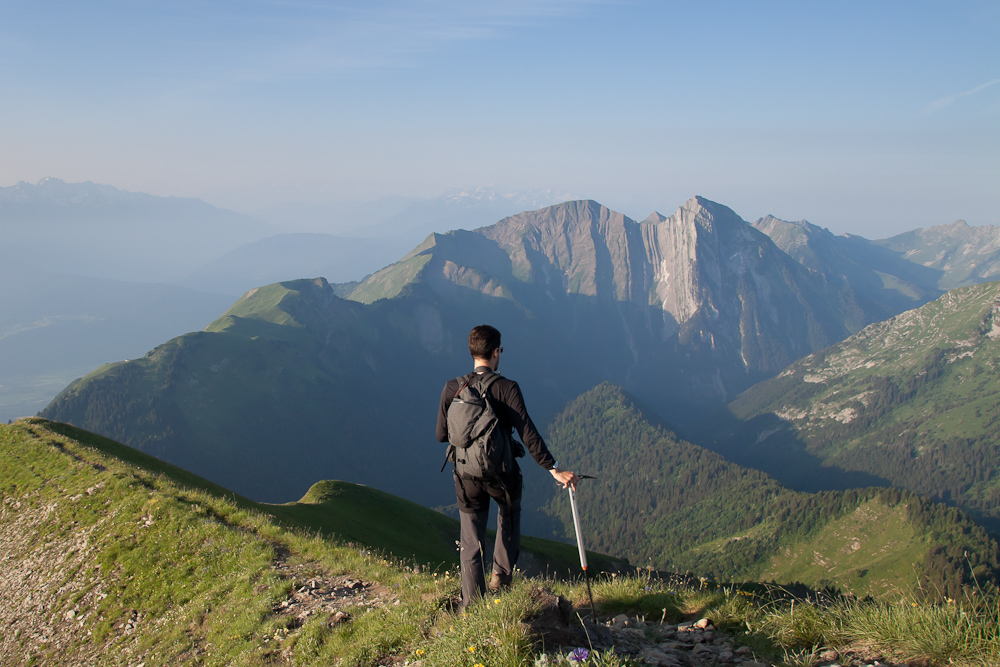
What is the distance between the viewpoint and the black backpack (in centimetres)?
859

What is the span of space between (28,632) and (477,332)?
1732 centimetres

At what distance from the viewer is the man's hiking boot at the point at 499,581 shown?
938 centimetres

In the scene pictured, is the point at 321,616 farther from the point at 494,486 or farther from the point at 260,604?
the point at 494,486

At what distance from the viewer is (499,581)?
9.45 meters

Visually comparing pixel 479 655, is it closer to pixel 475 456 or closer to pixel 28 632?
pixel 475 456

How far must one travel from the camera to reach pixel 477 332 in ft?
30.9

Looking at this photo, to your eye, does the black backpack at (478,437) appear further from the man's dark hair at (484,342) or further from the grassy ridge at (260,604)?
the grassy ridge at (260,604)

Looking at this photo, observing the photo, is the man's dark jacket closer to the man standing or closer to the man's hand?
the man standing

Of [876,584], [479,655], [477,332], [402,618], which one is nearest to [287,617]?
[402,618]

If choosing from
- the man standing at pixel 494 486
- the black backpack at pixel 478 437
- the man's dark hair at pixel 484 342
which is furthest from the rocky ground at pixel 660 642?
the man's dark hair at pixel 484 342

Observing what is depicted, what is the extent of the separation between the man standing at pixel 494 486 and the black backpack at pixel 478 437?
139 mm

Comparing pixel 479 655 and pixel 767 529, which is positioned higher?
pixel 479 655

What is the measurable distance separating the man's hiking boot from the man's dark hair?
3841mm

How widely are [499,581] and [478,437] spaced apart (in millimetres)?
2813
